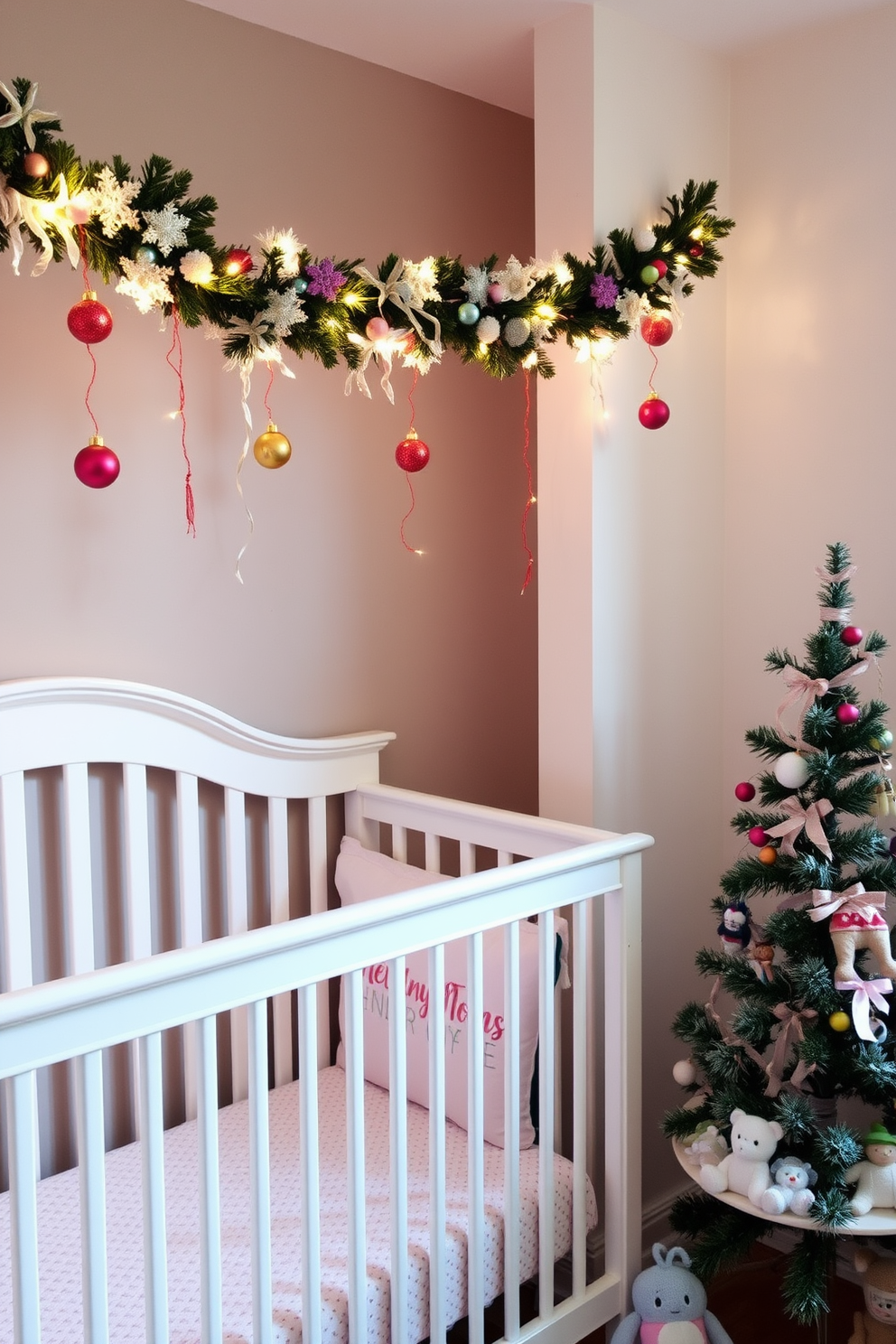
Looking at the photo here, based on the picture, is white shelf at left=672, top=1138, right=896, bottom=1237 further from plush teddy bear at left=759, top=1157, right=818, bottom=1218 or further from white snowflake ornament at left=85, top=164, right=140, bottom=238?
white snowflake ornament at left=85, top=164, right=140, bottom=238

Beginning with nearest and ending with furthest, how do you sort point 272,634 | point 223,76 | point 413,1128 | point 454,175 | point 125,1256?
point 125,1256
point 413,1128
point 223,76
point 272,634
point 454,175

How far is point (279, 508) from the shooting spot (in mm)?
2143

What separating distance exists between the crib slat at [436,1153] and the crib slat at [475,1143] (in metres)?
0.05

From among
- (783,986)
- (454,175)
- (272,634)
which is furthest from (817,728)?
(454,175)

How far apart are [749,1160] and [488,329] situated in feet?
4.19

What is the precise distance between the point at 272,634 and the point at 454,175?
3.44ft

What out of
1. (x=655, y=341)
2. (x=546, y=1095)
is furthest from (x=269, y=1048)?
(x=655, y=341)

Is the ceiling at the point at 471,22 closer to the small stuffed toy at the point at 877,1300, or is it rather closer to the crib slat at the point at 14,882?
the crib slat at the point at 14,882

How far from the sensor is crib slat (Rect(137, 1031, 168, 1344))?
1.24 meters

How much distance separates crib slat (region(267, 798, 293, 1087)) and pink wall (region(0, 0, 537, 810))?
176 millimetres

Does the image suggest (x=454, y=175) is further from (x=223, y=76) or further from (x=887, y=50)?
(x=887, y=50)

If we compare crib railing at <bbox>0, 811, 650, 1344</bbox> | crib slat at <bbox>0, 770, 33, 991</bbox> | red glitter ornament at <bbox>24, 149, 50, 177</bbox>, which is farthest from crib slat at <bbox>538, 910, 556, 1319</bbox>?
red glitter ornament at <bbox>24, 149, 50, 177</bbox>

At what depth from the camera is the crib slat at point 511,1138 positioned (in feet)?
5.39

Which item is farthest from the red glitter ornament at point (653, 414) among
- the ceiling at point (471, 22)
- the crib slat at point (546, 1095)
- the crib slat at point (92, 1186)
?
the crib slat at point (92, 1186)
